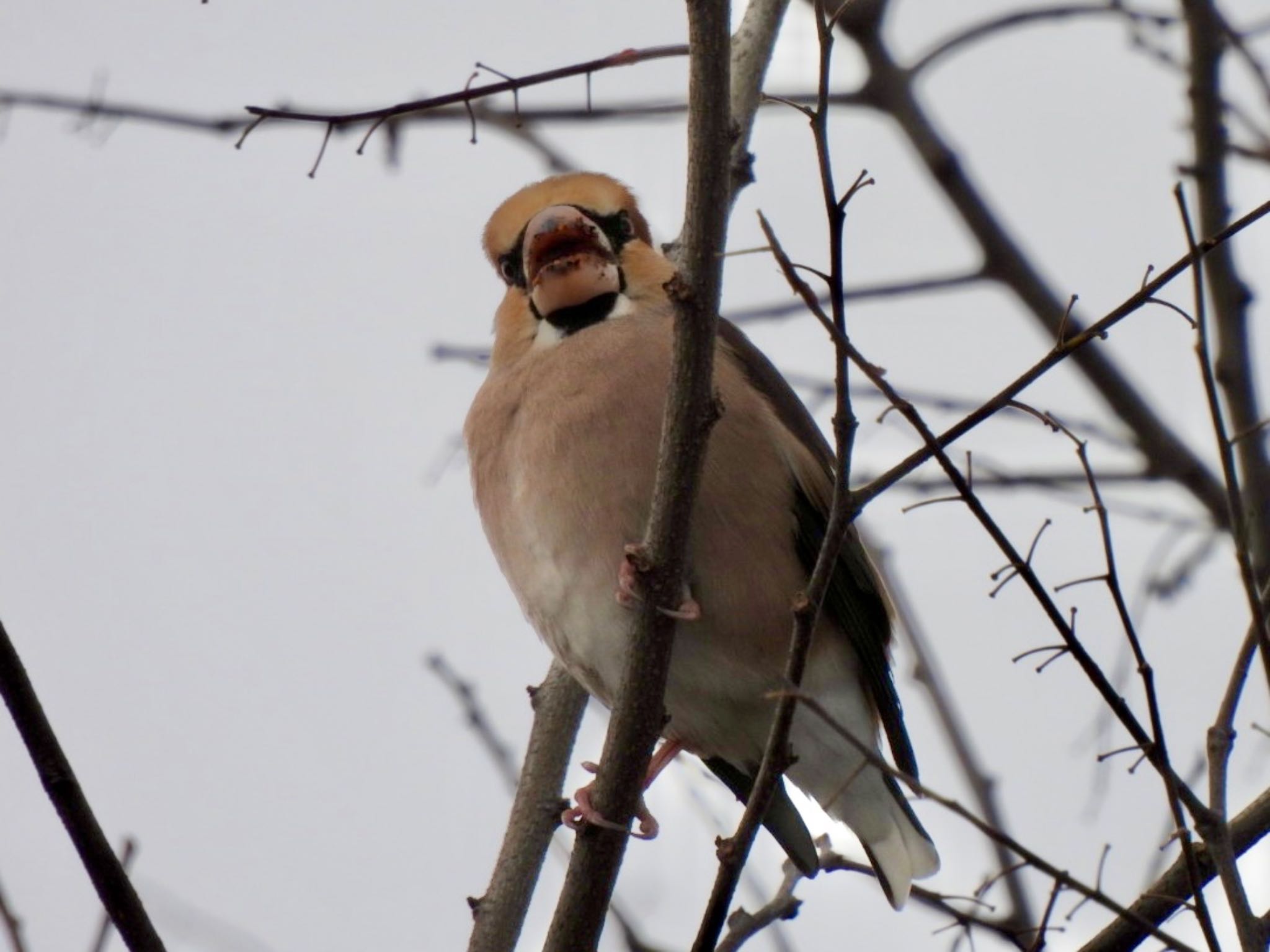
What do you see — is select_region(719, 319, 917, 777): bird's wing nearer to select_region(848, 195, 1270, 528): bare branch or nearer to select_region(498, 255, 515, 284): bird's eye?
select_region(498, 255, 515, 284): bird's eye

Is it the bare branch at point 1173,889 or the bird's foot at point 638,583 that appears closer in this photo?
the bare branch at point 1173,889

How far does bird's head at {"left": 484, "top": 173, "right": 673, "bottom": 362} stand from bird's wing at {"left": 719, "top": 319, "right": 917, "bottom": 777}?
0.34 m

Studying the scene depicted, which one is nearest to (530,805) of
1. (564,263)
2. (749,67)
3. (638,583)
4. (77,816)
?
(638,583)

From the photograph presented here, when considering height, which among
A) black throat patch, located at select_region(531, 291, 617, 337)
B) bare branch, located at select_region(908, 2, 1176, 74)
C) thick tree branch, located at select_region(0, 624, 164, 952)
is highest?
bare branch, located at select_region(908, 2, 1176, 74)

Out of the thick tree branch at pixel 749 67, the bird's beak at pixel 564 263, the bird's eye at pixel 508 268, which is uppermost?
the thick tree branch at pixel 749 67

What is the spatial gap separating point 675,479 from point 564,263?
1.76 metres

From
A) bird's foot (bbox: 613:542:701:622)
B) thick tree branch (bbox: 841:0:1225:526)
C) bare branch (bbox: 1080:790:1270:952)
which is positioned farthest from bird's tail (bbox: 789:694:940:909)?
thick tree branch (bbox: 841:0:1225:526)

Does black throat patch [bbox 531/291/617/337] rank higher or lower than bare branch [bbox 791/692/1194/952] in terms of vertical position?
higher

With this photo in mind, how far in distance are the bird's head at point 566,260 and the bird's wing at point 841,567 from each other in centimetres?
34

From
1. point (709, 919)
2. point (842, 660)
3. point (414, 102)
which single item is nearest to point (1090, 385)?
point (842, 660)

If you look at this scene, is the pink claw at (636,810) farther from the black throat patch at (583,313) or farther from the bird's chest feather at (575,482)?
the black throat patch at (583,313)

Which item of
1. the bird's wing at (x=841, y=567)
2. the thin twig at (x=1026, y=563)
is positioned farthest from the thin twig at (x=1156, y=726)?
the bird's wing at (x=841, y=567)

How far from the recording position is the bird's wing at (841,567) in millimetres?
4598

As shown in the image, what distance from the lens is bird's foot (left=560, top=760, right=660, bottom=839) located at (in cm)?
355
